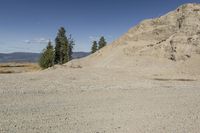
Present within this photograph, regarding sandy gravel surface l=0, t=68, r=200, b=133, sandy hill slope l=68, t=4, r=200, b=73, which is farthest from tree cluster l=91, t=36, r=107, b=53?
sandy gravel surface l=0, t=68, r=200, b=133

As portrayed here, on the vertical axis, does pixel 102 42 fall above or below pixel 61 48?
above

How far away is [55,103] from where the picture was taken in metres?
17.1

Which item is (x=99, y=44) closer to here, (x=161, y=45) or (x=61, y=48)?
(x=61, y=48)

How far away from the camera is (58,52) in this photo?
88.1 metres

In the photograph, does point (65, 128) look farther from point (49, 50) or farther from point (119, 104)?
point (49, 50)

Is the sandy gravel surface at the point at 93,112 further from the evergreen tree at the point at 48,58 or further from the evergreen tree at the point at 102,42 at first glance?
the evergreen tree at the point at 102,42

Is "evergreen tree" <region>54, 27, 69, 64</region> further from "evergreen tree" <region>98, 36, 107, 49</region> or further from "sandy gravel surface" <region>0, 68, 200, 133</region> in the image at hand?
"sandy gravel surface" <region>0, 68, 200, 133</region>

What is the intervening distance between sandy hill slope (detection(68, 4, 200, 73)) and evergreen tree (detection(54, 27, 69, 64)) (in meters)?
31.7

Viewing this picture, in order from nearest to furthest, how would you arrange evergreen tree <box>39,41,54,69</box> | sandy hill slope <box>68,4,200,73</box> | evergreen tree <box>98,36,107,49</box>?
sandy hill slope <box>68,4,200,73</box> < evergreen tree <box>39,41,54,69</box> < evergreen tree <box>98,36,107,49</box>

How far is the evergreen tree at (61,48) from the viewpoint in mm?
86750

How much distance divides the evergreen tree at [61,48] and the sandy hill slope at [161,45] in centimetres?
3165

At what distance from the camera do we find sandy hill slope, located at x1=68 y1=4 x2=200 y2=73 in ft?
145

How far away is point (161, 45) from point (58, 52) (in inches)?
1759

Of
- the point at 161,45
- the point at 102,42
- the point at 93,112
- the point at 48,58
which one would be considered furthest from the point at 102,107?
the point at 102,42
